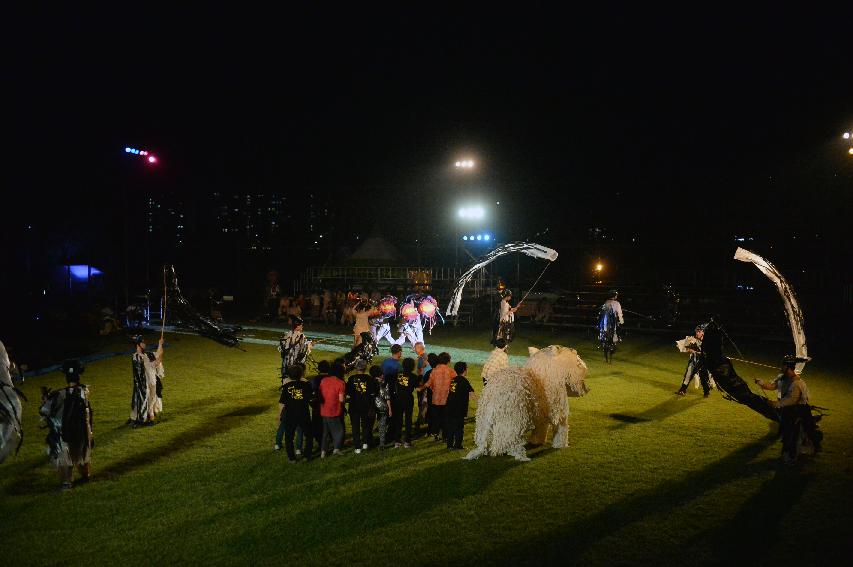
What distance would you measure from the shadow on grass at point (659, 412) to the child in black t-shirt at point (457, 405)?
11.0ft

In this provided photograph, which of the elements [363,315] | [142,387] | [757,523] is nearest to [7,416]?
[142,387]

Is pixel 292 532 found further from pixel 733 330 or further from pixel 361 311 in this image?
pixel 733 330

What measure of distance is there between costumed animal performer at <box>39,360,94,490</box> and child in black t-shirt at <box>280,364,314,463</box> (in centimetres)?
272

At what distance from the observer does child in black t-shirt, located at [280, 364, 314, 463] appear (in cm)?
923

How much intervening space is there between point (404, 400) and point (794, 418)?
616 cm

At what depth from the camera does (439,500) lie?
777 cm

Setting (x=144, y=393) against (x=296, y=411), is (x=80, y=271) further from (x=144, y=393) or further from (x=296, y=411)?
(x=296, y=411)

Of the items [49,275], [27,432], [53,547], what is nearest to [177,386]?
[27,432]

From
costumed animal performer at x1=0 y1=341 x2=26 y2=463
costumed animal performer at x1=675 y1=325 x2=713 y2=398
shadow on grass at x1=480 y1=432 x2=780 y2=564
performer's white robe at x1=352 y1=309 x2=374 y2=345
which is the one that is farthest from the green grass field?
performer's white robe at x1=352 y1=309 x2=374 y2=345

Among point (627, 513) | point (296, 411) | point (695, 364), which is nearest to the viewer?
point (627, 513)

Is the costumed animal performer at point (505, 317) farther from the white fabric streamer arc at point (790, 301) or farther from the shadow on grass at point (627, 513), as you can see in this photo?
the shadow on grass at point (627, 513)

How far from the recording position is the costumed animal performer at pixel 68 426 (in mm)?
8101

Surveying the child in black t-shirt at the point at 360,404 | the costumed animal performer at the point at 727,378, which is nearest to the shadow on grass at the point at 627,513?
the costumed animal performer at the point at 727,378

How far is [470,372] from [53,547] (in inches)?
470
